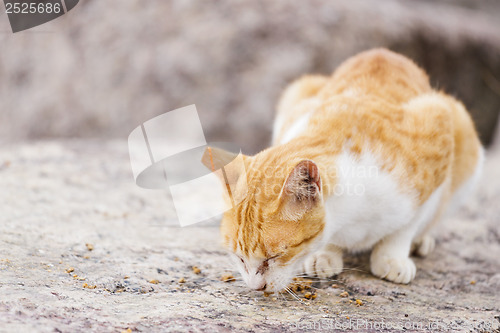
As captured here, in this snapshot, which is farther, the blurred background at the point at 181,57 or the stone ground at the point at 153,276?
the blurred background at the point at 181,57

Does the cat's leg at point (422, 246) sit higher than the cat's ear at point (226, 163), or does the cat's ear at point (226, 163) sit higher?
the cat's ear at point (226, 163)

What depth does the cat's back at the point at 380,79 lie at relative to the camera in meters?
2.76

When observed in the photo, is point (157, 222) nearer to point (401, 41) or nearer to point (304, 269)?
point (304, 269)

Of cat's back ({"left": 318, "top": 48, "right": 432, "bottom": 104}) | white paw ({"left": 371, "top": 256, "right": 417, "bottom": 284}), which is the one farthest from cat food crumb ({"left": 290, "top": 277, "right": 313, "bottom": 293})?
cat's back ({"left": 318, "top": 48, "right": 432, "bottom": 104})

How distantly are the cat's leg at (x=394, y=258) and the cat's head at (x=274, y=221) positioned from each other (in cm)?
57

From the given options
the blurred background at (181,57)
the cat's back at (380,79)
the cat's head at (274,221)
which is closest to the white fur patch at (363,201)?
the cat's head at (274,221)

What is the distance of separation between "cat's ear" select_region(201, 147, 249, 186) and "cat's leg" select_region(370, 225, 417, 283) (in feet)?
3.02

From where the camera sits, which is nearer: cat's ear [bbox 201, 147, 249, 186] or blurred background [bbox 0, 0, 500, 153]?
cat's ear [bbox 201, 147, 249, 186]

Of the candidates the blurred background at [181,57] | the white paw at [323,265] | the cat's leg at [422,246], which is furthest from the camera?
the blurred background at [181,57]

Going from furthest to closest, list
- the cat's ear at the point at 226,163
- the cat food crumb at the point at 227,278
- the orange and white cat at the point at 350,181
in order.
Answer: the cat food crumb at the point at 227,278 → the cat's ear at the point at 226,163 → the orange and white cat at the point at 350,181

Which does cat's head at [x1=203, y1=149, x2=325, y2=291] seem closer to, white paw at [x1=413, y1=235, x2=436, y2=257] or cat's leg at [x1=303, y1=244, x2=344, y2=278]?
cat's leg at [x1=303, y1=244, x2=344, y2=278]

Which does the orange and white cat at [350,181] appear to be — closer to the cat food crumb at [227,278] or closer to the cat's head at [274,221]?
the cat's head at [274,221]

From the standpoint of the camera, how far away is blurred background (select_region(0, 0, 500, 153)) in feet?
17.4

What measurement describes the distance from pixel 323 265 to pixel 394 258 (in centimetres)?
38
